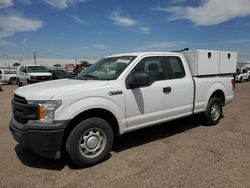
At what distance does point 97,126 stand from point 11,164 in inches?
63.3

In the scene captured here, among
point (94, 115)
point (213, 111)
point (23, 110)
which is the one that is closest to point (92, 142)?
point (94, 115)

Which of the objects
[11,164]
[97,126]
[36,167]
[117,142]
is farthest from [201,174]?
[11,164]

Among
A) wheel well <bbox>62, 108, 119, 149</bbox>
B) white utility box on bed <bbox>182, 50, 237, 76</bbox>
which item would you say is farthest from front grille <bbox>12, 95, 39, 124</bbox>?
white utility box on bed <bbox>182, 50, 237, 76</bbox>

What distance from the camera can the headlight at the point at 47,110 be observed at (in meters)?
3.94

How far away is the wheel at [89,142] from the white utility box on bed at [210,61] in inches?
111

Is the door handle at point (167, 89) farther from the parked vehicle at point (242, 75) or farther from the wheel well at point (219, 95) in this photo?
the parked vehicle at point (242, 75)

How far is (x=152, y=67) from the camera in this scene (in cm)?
544

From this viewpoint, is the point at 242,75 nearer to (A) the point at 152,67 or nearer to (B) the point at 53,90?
(A) the point at 152,67

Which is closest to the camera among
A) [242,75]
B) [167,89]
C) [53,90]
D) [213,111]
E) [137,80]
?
[53,90]

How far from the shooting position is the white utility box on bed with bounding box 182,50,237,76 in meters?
6.25

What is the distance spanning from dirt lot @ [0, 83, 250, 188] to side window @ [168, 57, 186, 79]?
1.39 metres

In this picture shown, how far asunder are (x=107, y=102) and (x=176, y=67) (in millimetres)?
2162

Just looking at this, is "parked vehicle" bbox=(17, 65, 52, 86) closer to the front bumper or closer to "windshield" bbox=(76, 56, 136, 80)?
"windshield" bbox=(76, 56, 136, 80)

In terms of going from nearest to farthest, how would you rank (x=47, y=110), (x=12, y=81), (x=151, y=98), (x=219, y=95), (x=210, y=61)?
(x=47, y=110) < (x=151, y=98) < (x=210, y=61) < (x=219, y=95) < (x=12, y=81)
